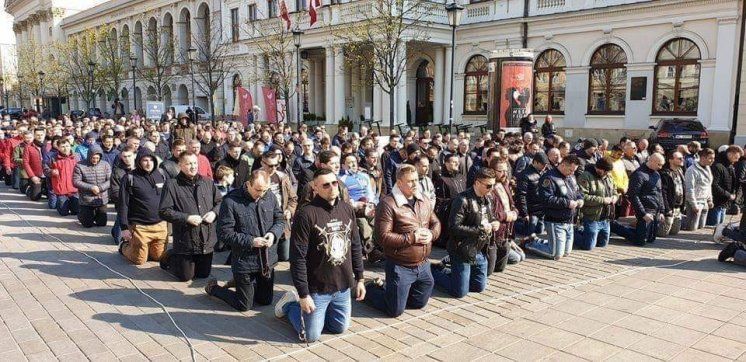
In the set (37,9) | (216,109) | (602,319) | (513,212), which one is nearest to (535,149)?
(513,212)

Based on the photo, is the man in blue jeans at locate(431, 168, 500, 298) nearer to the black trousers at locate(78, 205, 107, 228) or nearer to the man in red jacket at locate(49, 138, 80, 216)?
the black trousers at locate(78, 205, 107, 228)

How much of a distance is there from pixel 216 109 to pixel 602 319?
45.0 meters

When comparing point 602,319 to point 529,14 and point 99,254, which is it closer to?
point 99,254

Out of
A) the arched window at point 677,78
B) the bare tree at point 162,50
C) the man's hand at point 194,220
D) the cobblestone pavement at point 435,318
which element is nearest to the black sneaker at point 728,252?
the cobblestone pavement at point 435,318

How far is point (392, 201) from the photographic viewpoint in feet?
18.7

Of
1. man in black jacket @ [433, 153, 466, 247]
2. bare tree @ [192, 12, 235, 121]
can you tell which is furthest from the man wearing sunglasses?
bare tree @ [192, 12, 235, 121]

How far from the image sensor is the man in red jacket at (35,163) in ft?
43.7

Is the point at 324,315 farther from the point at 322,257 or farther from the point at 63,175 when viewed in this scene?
the point at 63,175

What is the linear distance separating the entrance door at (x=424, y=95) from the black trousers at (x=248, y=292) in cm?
2871

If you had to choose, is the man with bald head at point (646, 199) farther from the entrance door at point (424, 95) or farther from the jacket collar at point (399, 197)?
the entrance door at point (424, 95)

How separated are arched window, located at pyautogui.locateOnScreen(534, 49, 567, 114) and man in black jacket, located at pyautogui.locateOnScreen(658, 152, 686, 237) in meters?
18.3

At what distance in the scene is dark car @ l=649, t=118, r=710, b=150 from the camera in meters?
19.3

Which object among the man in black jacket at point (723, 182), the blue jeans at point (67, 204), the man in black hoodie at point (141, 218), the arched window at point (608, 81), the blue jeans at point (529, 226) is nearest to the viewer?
the man in black hoodie at point (141, 218)

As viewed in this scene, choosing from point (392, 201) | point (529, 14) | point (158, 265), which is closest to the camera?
point (392, 201)
